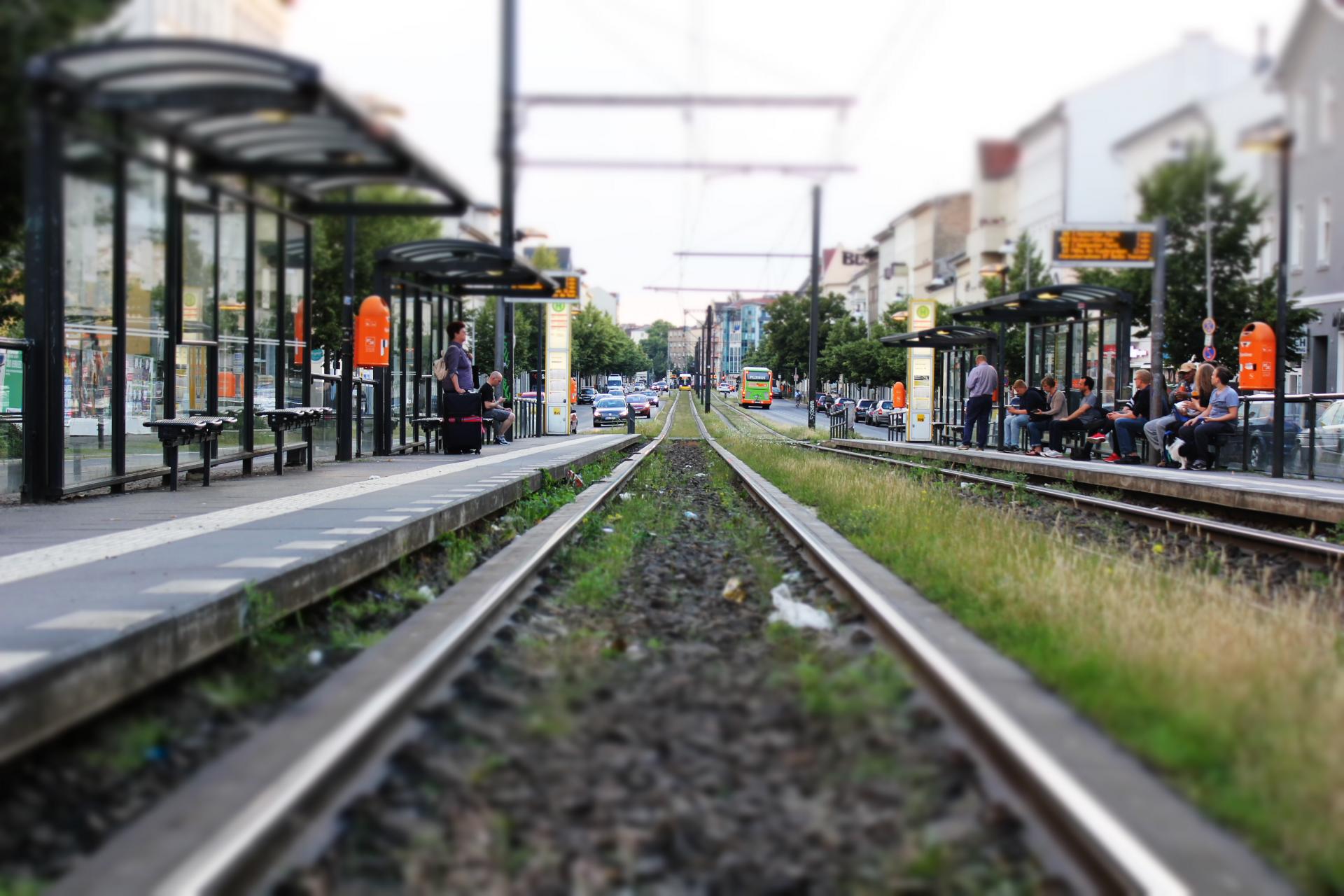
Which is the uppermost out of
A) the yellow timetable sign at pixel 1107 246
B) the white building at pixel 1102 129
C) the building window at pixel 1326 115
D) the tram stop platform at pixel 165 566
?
the white building at pixel 1102 129

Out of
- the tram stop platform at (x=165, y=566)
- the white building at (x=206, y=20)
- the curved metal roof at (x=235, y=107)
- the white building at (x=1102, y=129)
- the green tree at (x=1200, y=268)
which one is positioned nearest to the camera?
the tram stop platform at (x=165, y=566)

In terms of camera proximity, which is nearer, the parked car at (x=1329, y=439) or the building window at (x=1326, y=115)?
the building window at (x=1326, y=115)

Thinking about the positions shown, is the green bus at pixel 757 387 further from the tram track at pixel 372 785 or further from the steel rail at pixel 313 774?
the tram track at pixel 372 785

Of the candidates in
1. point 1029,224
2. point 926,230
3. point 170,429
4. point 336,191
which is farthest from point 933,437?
point 926,230

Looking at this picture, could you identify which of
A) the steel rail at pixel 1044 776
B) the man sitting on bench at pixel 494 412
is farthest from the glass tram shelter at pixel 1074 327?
the steel rail at pixel 1044 776

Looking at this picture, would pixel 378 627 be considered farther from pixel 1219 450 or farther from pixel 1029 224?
pixel 1029 224

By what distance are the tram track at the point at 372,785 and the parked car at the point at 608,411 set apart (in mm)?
58032

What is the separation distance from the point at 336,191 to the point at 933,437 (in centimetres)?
3129

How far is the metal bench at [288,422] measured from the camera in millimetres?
15945

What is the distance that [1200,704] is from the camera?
4.46m

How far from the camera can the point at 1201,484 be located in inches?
605

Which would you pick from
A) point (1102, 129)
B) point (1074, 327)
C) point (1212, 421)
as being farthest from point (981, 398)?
point (1102, 129)

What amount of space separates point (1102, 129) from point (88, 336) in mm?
12610

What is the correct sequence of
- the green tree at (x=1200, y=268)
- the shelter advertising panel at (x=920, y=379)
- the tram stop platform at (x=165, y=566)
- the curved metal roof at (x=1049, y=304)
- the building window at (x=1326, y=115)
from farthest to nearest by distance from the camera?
1. the shelter advertising panel at (x=920, y=379)
2. the curved metal roof at (x=1049, y=304)
3. the green tree at (x=1200, y=268)
4. the building window at (x=1326, y=115)
5. the tram stop platform at (x=165, y=566)
